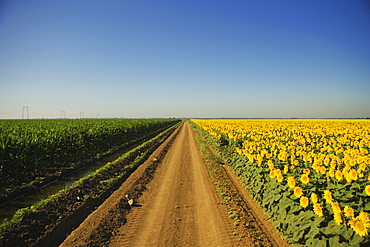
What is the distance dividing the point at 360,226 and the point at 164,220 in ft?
13.8

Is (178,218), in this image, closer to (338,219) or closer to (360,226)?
(338,219)

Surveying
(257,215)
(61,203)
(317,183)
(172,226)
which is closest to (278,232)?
(257,215)

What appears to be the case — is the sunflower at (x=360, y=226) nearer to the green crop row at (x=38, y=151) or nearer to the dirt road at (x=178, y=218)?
the dirt road at (x=178, y=218)

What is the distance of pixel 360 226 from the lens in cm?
250

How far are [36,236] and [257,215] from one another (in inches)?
223

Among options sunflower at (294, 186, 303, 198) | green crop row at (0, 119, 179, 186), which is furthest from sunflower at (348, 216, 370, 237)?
green crop row at (0, 119, 179, 186)

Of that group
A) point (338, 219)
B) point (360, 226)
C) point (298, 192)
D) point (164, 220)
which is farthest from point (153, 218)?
point (360, 226)

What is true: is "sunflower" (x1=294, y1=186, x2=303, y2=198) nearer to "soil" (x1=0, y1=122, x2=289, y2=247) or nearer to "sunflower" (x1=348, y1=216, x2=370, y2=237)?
"sunflower" (x1=348, y1=216, x2=370, y2=237)

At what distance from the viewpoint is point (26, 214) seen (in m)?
5.38

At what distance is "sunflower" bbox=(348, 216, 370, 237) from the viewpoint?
250 centimetres

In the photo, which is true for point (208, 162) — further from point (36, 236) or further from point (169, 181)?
point (36, 236)

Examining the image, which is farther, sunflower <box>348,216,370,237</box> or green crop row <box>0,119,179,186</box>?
green crop row <box>0,119,179,186</box>

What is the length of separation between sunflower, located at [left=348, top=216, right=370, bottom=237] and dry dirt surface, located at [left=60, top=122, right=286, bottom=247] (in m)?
2.26

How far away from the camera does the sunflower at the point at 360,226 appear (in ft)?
8.19
